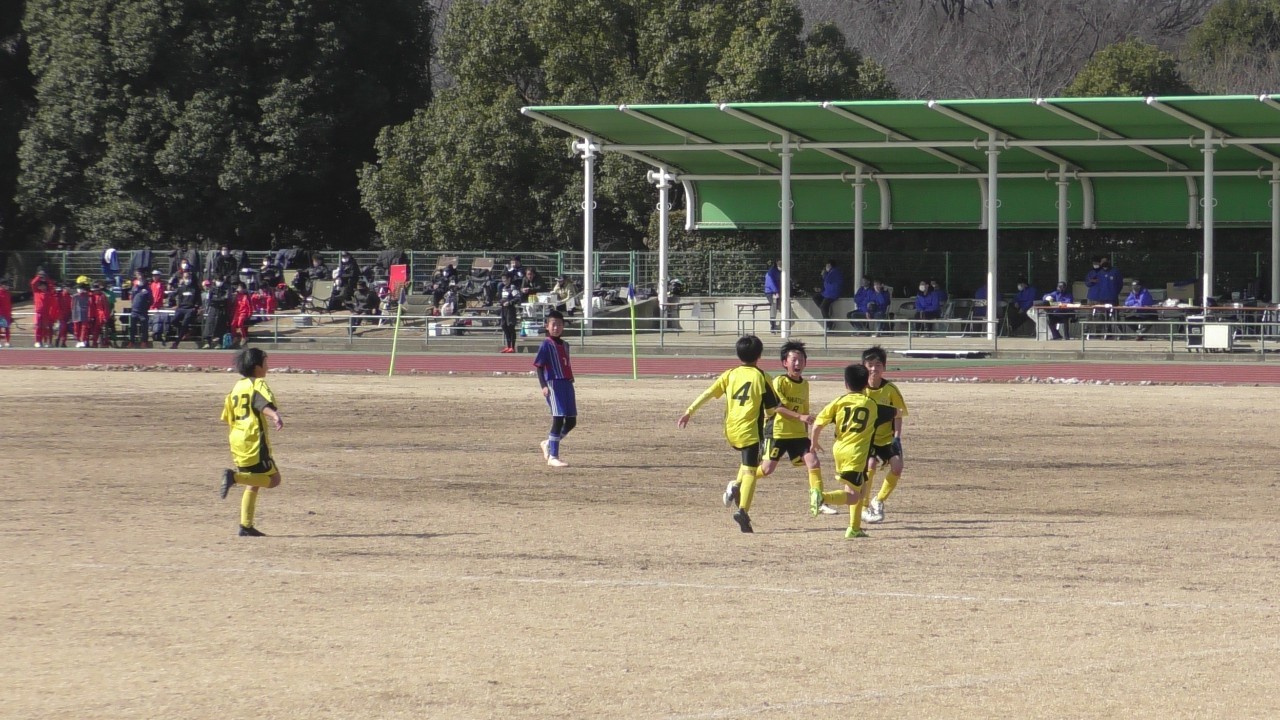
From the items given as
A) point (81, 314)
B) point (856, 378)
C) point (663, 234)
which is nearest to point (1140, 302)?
point (663, 234)

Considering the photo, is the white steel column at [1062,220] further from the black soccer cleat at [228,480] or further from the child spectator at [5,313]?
the black soccer cleat at [228,480]

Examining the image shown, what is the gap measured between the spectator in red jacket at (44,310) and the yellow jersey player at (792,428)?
29812 mm

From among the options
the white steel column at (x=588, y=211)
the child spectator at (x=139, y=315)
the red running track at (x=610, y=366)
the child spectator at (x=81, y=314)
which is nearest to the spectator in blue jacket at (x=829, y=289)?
the white steel column at (x=588, y=211)

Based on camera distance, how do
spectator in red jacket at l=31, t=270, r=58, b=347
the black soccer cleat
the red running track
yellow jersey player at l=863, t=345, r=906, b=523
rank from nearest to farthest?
the black soccer cleat < yellow jersey player at l=863, t=345, r=906, b=523 < the red running track < spectator in red jacket at l=31, t=270, r=58, b=347

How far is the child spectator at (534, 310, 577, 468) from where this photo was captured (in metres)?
16.2

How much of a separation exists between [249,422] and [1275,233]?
30.0 meters

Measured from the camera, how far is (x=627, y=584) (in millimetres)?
10117

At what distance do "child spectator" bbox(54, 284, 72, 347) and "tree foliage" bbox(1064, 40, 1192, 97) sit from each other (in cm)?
3287

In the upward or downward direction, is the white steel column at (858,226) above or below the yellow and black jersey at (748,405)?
above

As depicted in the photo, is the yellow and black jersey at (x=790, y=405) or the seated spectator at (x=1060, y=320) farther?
the seated spectator at (x=1060, y=320)

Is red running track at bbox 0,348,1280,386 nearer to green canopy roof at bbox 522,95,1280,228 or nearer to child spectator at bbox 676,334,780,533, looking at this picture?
green canopy roof at bbox 522,95,1280,228

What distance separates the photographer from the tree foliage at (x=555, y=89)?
45.1 metres

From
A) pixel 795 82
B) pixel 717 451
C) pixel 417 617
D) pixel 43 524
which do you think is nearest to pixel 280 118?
pixel 795 82

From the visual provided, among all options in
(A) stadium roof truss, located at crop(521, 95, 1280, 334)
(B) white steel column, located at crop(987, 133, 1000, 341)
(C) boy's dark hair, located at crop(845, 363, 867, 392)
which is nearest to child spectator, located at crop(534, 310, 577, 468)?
(C) boy's dark hair, located at crop(845, 363, 867, 392)
